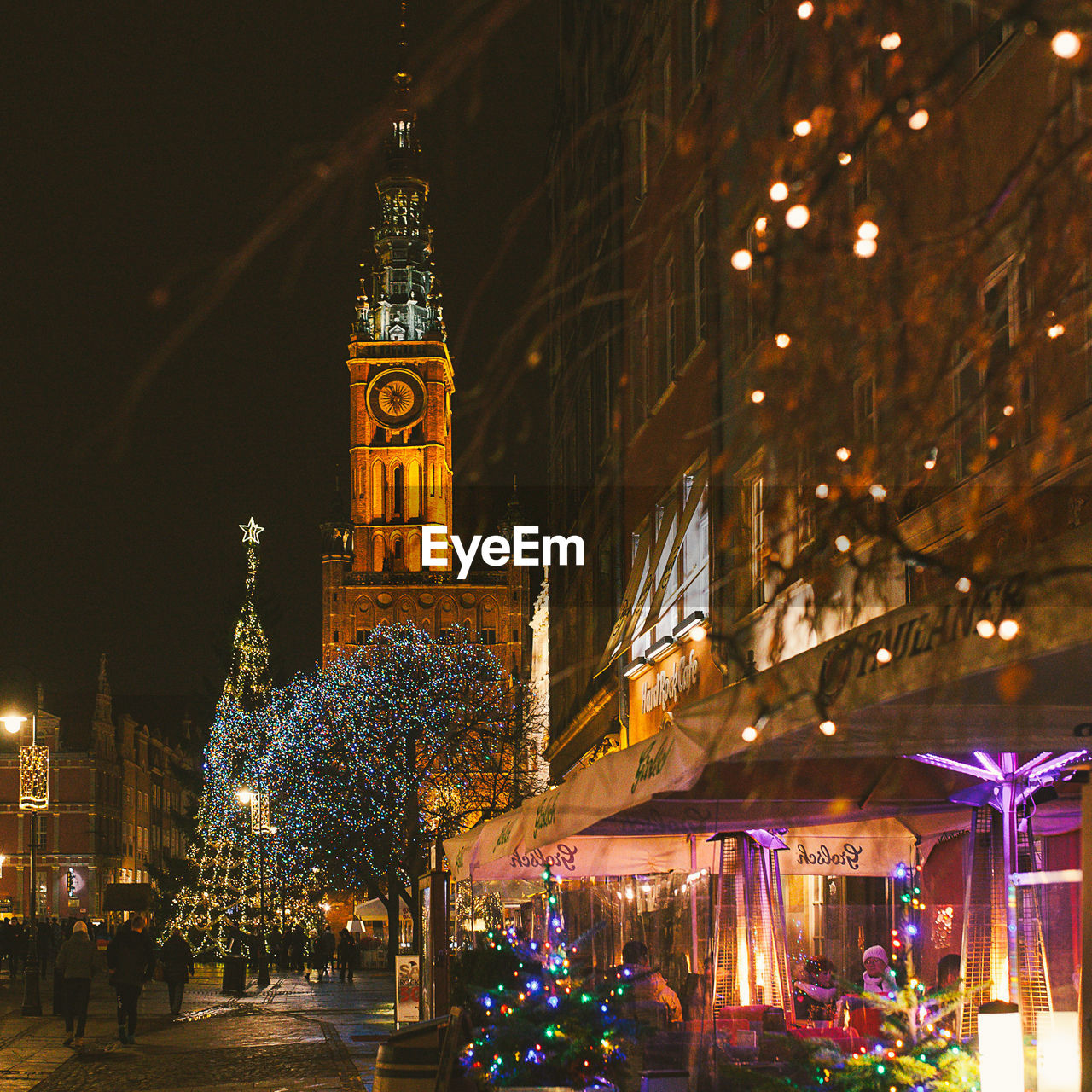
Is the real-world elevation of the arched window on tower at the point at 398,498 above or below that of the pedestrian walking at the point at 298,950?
above

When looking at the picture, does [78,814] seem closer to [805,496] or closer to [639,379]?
[639,379]

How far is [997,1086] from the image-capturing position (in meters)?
6.64

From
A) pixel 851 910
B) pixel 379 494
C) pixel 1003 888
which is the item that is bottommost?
A: pixel 851 910

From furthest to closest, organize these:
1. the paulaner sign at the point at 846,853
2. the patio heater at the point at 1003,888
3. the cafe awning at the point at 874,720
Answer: the paulaner sign at the point at 846,853 < the patio heater at the point at 1003,888 < the cafe awning at the point at 874,720

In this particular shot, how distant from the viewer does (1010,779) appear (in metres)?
7.56

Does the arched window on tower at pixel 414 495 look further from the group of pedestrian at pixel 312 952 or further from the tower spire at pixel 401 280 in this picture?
the group of pedestrian at pixel 312 952

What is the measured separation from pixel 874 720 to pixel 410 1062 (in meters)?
6.34

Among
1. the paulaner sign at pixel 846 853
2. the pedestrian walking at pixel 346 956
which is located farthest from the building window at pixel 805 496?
the pedestrian walking at pixel 346 956

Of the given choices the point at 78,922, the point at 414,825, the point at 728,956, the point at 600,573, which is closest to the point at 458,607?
the point at 414,825

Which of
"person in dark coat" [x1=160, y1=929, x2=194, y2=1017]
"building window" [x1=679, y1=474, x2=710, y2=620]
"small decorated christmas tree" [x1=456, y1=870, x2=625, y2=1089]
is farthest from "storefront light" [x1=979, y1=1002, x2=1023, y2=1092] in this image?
"person in dark coat" [x1=160, y1=929, x2=194, y2=1017]

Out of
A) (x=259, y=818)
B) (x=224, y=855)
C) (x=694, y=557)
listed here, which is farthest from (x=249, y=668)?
(x=694, y=557)

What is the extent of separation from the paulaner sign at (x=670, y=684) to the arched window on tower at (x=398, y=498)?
8396cm

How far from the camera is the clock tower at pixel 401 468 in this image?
105562 mm

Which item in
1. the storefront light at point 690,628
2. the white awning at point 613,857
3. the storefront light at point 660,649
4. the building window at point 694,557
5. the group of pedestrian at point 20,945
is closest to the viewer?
the white awning at point 613,857
